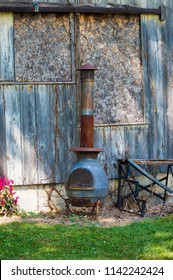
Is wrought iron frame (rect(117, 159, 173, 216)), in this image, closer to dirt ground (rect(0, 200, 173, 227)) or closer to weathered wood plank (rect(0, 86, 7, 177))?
dirt ground (rect(0, 200, 173, 227))

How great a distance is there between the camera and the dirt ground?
10172mm

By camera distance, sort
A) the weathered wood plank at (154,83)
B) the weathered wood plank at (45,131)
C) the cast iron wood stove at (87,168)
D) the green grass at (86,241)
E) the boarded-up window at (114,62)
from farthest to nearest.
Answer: the weathered wood plank at (154,83)
the boarded-up window at (114,62)
the weathered wood plank at (45,131)
the cast iron wood stove at (87,168)
the green grass at (86,241)

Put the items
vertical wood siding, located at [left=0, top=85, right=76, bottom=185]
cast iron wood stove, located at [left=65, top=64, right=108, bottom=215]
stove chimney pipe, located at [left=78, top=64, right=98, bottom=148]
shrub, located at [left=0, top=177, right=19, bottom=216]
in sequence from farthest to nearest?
1. vertical wood siding, located at [left=0, top=85, right=76, bottom=185]
2. stove chimney pipe, located at [left=78, top=64, right=98, bottom=148]
3. shrub, located at [left=0, top=177, right=19, bottom=216]
4. cast iron wood stove, located at [left=65, top=64, right=108, bottom=215]

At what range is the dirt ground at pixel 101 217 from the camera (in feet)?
33.4

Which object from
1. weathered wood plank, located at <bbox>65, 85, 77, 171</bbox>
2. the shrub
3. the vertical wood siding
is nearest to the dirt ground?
the shrub

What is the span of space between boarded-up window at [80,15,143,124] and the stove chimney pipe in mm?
618

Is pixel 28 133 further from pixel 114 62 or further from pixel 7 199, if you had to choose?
pixel 114 62

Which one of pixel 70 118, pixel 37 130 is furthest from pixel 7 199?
pixel 70 118

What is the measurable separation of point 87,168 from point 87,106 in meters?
1.00

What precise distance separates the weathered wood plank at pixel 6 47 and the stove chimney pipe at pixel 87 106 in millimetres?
1070

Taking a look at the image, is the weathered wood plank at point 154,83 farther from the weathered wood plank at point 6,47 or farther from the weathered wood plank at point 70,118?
the weathered wood plank at point 6,47

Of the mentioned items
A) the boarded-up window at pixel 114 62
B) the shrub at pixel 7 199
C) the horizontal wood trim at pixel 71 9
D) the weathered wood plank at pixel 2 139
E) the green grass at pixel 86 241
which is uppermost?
the horizontal wood trim at pixel 71 9

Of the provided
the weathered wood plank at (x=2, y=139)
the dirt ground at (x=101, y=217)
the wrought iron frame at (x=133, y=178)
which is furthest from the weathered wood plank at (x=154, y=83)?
the weathered wood plank at (x=2, y=139)

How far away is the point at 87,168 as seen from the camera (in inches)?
400
